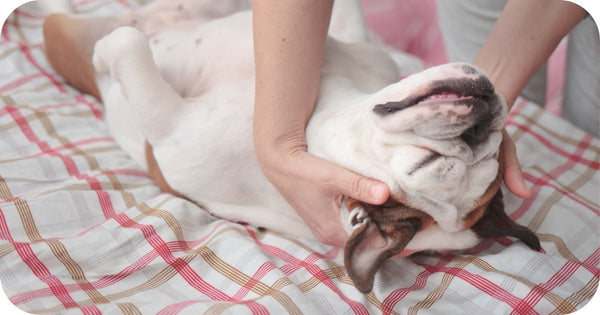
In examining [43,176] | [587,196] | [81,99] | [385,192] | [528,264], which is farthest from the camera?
[81,99]

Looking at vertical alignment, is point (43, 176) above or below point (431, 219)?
below

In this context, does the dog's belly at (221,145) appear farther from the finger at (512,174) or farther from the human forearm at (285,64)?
the finger at (512,174)

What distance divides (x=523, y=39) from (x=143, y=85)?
1.39 meters

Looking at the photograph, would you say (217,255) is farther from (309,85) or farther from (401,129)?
(401,129)

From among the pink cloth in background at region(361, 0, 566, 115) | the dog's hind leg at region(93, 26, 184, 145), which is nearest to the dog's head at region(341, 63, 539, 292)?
the dog's hind leg at region(93, 26, 184, 145)

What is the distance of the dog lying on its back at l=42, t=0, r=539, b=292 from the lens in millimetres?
1598

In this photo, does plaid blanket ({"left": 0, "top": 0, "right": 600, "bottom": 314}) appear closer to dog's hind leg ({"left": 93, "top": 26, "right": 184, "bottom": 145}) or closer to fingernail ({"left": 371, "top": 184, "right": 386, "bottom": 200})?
dog's hind leg ({"left": 93, "top": 26, "right": 184, "bottom": 145})

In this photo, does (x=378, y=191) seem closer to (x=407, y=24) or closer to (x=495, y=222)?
(x=495, y=222)

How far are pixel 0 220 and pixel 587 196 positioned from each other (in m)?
2.18

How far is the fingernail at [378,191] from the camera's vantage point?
1.60 metres

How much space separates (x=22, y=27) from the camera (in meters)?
3.19

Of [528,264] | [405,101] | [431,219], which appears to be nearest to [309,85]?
[405,101]

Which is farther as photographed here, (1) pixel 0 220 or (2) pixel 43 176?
(2) pixel 43 176

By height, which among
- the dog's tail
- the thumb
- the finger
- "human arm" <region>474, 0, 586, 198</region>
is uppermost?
"human arm" <region>474, 0, 586, 198</region>
